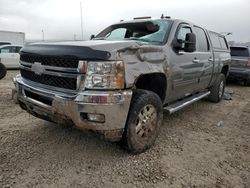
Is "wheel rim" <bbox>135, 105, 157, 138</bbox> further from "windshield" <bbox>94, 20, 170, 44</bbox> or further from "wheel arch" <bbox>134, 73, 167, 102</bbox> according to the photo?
"windshield" <bbox>94, 20, 170, 44</bbox>

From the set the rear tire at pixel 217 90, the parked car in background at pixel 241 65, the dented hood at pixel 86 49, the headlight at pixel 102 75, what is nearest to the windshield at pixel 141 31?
the dented hood at pixel 86 49

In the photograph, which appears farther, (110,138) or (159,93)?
(159,93)

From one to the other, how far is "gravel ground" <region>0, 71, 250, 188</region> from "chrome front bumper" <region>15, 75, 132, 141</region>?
0.52 m

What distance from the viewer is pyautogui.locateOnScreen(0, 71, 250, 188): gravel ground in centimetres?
287

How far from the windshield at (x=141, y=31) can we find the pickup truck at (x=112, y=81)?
2cm

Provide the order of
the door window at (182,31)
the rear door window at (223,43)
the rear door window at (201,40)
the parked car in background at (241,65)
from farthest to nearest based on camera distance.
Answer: the parked car in background at (241,65) < the rear door window at (223,43) < the rear door window at (201,40) < the door window at (182,31)

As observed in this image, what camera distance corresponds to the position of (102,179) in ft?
9.42

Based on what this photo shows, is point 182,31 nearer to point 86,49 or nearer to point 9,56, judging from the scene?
point 86,49

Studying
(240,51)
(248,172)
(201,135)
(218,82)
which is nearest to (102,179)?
(248,172)

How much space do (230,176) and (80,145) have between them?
204 cm

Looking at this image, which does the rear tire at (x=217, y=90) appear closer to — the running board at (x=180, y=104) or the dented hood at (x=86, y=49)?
the running board at (x=180, y=104)

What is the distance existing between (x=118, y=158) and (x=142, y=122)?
574 mm

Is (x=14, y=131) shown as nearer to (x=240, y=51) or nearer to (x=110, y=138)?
(x=110, y=138)

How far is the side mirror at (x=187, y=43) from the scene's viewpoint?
3.91m
